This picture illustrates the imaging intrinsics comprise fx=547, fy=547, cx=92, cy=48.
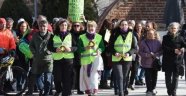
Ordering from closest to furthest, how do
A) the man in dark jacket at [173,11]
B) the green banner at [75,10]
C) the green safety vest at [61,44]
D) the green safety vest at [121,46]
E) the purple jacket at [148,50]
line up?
the green safety vest at [61,44] < the green safety vest at [121,46] < the purple jacket at [148,50] < the green banner at [75,10] < the man in dark jacket at [173,11]

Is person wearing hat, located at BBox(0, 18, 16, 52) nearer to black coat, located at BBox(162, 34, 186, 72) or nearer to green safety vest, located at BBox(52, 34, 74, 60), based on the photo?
green safety vest, located at BBox(52, 34, 74, 60)

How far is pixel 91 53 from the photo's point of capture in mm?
11438

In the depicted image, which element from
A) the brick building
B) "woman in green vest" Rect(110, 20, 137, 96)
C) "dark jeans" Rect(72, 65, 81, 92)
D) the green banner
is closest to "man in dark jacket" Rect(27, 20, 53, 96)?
"dark jeans" Rect(72, 65, 81, 92)

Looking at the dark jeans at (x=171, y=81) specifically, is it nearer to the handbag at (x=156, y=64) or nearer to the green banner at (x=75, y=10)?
the handbag at (x=156, y=64)

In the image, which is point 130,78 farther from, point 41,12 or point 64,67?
point 41,12

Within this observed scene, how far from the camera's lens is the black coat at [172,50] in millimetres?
11555

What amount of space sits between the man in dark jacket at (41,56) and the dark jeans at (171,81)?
250 cm

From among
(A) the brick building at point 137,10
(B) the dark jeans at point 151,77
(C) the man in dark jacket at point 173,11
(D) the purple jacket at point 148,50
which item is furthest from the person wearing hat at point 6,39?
(A) the brick building at point 137,10

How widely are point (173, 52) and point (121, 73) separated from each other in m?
1.19

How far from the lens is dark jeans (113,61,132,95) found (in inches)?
450

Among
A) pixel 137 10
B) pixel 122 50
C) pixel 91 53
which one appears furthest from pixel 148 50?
pixel 137 10

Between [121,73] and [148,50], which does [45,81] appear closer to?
[121,73]

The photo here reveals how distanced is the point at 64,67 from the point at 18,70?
49.3 inches

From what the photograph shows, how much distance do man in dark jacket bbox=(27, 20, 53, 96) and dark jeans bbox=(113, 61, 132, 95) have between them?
4.52 ft
